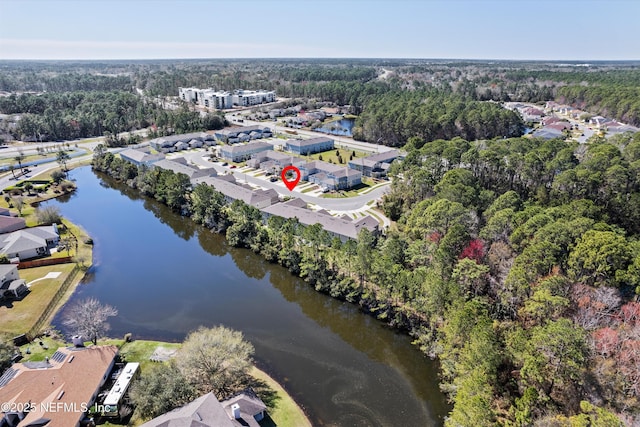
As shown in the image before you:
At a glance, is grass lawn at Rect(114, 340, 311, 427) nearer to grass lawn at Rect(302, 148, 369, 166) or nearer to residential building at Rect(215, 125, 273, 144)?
grass lawn at Rect(302, 148, 369, 166)

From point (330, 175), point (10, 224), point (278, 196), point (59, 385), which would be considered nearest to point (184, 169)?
point (278, 196)

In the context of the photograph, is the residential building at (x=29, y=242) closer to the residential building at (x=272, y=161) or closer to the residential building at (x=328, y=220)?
the residential building at (x=328, y=220)

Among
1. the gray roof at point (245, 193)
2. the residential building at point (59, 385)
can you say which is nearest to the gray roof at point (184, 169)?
the gray roof at point (245, 193)

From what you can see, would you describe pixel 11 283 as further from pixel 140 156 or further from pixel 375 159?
pixel 375 159

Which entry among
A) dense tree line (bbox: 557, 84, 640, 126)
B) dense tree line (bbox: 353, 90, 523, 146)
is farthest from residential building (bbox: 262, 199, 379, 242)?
dense tree line (bbox: 557, 84, 640, 126)

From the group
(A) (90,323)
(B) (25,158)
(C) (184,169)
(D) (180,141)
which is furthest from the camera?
(D) (180,141)

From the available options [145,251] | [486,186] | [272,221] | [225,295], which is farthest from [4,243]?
[486,186]
